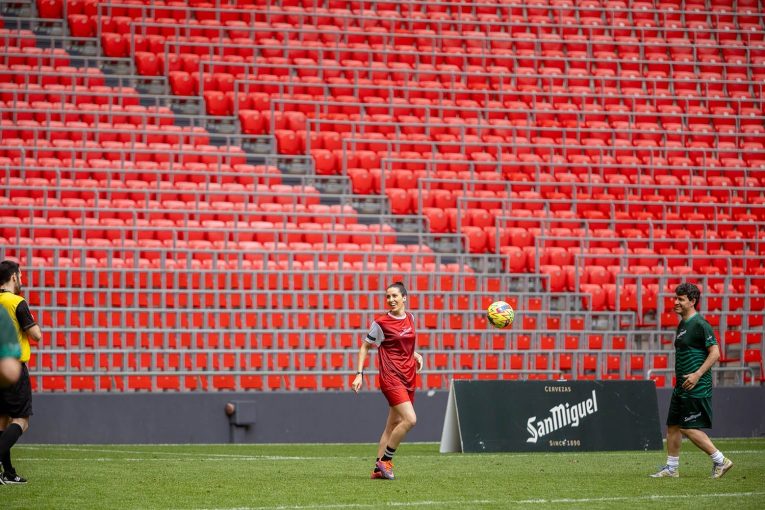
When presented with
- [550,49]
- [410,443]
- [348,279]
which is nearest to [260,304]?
[348,279]

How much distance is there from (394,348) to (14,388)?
3323 millimetres

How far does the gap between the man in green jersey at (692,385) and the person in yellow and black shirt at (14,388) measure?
18.5 feet

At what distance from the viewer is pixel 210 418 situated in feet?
57.0

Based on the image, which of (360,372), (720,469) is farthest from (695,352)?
(360,372)

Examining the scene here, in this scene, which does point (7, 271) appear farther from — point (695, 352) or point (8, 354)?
point (695, 352)

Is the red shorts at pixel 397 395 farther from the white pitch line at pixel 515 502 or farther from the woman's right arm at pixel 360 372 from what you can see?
the white pitch line at pixel 515 502

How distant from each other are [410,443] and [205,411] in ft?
9.91

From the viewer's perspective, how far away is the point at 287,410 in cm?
1772

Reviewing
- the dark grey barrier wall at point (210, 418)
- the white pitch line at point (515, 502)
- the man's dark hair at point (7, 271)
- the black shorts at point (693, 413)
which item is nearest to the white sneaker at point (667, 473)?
the black shorts at point (693, 413)

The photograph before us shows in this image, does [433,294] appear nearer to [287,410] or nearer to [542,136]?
[287,410]

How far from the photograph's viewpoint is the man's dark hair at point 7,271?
32.7 ft

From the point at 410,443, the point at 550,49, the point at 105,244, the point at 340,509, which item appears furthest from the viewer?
the point at 550,49

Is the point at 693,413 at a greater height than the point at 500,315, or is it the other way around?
the point at 500,315

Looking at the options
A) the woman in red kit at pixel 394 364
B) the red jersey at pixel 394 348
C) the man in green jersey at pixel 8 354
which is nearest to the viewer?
the man in green jersey at pixel 8 354
